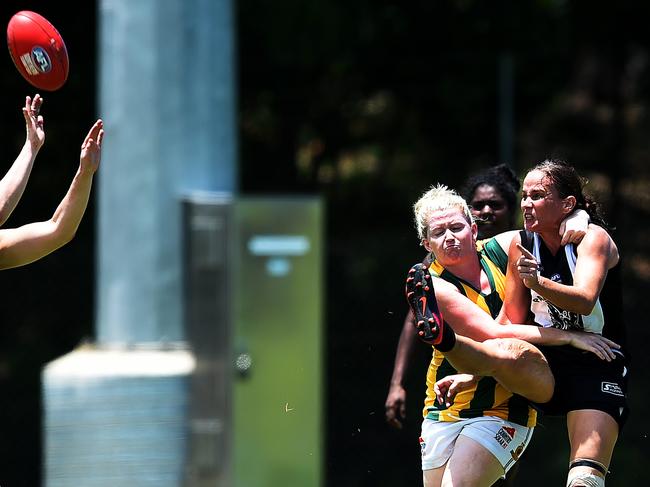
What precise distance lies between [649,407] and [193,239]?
350cm

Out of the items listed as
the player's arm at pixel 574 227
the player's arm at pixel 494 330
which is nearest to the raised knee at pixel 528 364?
the player's arm at pixel 494 330

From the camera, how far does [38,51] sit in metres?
4.92

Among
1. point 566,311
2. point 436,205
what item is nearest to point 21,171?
point 436,205

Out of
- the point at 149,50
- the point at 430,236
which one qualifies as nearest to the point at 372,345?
the point at 149,50

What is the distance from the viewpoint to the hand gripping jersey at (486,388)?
447 centimetres

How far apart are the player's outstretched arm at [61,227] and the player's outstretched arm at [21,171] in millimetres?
90

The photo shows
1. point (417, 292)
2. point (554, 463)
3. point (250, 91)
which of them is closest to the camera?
point (417, 292)

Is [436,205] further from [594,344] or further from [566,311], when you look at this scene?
[594,344]

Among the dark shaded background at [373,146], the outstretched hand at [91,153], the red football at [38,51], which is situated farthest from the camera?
the dark shaded background at [373,146]

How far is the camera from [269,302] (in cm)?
698

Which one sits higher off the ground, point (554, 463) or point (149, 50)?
point (149, 50)

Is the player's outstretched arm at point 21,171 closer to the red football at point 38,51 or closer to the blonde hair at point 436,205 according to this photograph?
the red football at point 38,51

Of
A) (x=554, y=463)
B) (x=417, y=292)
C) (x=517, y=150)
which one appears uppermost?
(x=517, y=150)

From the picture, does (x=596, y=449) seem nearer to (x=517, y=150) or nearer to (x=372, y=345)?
(x=372, y=345)
